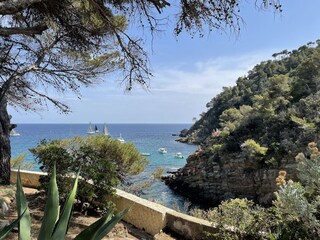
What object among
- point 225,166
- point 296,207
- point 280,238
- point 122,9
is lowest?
point 225,166

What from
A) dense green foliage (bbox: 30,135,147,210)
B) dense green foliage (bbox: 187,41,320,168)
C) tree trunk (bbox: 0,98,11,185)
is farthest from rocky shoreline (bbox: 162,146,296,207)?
tree trunk (bbox: 0,98,11,185)

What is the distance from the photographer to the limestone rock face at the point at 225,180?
1984 centimetres

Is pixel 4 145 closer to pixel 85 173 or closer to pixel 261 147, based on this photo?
pixel 85 173

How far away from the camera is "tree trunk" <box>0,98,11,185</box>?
6.34 m

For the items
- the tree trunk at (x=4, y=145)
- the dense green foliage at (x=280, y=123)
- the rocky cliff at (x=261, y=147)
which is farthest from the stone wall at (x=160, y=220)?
the dense green foliage at (x=280, y=123)

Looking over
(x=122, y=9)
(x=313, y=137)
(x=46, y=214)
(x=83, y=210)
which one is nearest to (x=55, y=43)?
(x=122, y=9)

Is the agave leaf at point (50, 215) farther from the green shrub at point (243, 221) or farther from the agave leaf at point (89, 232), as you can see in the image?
the green shrub at point (243, 221)

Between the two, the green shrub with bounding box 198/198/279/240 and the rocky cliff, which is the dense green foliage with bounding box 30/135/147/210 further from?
the rocky cliff

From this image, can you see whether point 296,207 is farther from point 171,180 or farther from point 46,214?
point 171,180

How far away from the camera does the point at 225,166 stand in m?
22.5

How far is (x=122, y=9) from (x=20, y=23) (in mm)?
2358

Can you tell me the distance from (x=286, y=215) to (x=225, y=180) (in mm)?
19862

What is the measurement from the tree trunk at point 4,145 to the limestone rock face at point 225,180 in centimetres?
1534

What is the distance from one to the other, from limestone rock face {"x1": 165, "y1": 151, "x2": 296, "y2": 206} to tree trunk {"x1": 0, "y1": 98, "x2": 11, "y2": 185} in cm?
1534
